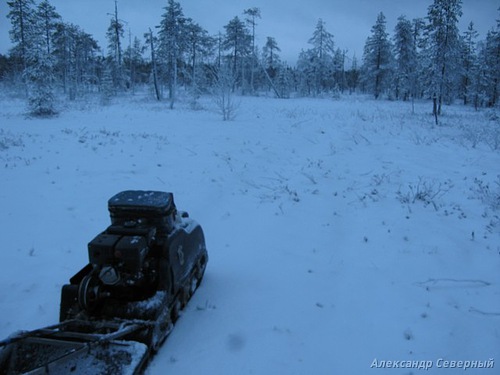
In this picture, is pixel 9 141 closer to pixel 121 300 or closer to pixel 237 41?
pixel 121 300

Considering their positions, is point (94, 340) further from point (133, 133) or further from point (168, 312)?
point (133, 133)

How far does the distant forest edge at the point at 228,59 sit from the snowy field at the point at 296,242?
9599 millimetres

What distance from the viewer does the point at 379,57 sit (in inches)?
1777

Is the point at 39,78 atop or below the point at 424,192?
atop

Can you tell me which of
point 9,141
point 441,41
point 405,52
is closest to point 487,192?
point 9,141

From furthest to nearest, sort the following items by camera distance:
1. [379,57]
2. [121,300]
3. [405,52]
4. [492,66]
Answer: [379,57] → [405,52] → [492,66] → [121,300]

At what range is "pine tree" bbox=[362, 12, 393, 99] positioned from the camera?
44.2 m

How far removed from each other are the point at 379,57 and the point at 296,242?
1829 inches

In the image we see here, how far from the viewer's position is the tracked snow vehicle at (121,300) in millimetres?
2752

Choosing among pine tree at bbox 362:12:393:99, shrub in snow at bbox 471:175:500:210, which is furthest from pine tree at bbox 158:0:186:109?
shrub in snow at bbox 471:175:500:210

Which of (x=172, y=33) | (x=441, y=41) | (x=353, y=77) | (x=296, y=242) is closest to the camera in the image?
(x=296, y=242)

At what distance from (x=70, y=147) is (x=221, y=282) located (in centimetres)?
948

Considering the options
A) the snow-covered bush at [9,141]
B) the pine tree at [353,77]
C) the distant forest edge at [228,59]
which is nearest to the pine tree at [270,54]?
the distant forest edge at [228,59]

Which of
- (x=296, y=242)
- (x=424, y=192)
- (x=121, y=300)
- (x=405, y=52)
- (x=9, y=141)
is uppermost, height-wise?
(x=405, y=52)
